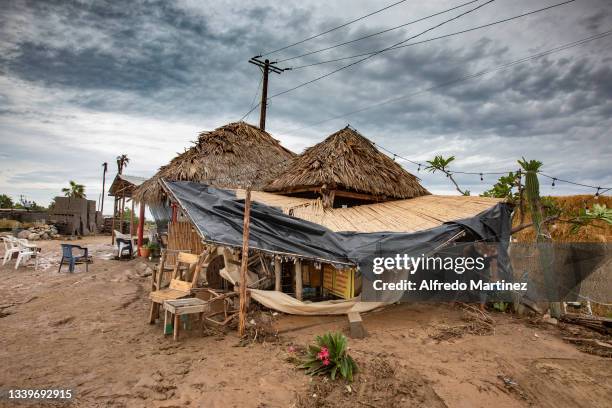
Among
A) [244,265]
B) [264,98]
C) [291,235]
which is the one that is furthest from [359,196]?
[264,98]

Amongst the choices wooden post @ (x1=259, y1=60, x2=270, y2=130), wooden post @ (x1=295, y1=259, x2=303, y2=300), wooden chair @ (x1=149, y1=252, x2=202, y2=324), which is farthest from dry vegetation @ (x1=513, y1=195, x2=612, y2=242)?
wooden post @ (x1=259, y1=60, x2=270, y2=130)

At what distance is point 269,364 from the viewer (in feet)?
14.5

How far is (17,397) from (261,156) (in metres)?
9.76

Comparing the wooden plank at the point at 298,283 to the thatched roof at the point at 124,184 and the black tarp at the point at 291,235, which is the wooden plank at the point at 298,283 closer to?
the black tarp at the point at 291,235

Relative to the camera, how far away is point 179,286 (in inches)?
228

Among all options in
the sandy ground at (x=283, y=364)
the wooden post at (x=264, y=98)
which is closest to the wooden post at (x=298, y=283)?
the sandy ground at (x=283, y=364)

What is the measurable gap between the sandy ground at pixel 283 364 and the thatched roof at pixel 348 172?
330cm

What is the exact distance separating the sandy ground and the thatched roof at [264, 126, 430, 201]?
3301mm

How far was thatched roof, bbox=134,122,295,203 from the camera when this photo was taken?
10.5 meters

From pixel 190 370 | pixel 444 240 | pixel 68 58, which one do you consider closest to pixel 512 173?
pixel 444 240

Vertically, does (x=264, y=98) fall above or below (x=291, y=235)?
above

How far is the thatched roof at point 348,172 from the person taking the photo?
8234 millimetres

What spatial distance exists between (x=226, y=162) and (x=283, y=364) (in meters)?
8.09

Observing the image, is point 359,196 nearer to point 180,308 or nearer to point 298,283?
point 298,283
